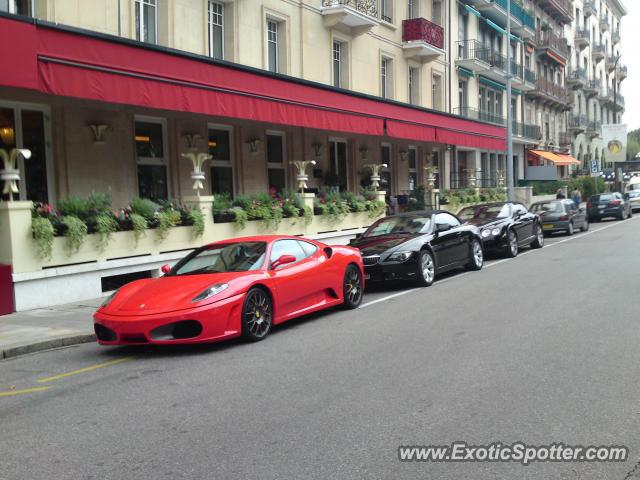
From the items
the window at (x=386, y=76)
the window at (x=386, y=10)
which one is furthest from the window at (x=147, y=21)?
the window at (x=386, y=10)

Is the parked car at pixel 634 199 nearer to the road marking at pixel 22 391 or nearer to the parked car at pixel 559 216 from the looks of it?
the parked car at pixel 559 216

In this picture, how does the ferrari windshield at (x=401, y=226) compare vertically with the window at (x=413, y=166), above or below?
below

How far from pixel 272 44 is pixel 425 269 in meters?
10.6

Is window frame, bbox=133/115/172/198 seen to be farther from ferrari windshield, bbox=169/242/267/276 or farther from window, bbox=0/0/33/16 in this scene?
ferrari windshield, bbox=169/242/267/276

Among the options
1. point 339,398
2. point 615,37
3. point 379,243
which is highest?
point 615,37

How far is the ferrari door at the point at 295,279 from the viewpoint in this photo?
8.70 meters

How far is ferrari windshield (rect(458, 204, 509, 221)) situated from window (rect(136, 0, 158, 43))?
945cm

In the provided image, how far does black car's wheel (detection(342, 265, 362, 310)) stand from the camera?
1044cm

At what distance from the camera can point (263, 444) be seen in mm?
4629

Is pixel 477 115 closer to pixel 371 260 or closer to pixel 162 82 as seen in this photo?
pixel 371 260

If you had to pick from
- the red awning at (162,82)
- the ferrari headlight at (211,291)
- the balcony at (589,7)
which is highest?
the balcony at (589,7)

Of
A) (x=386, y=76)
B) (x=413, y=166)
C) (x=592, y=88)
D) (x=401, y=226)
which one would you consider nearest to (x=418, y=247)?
(x=401, y=226)

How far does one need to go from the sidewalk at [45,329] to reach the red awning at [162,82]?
3607 mm

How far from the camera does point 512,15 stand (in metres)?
39.3
